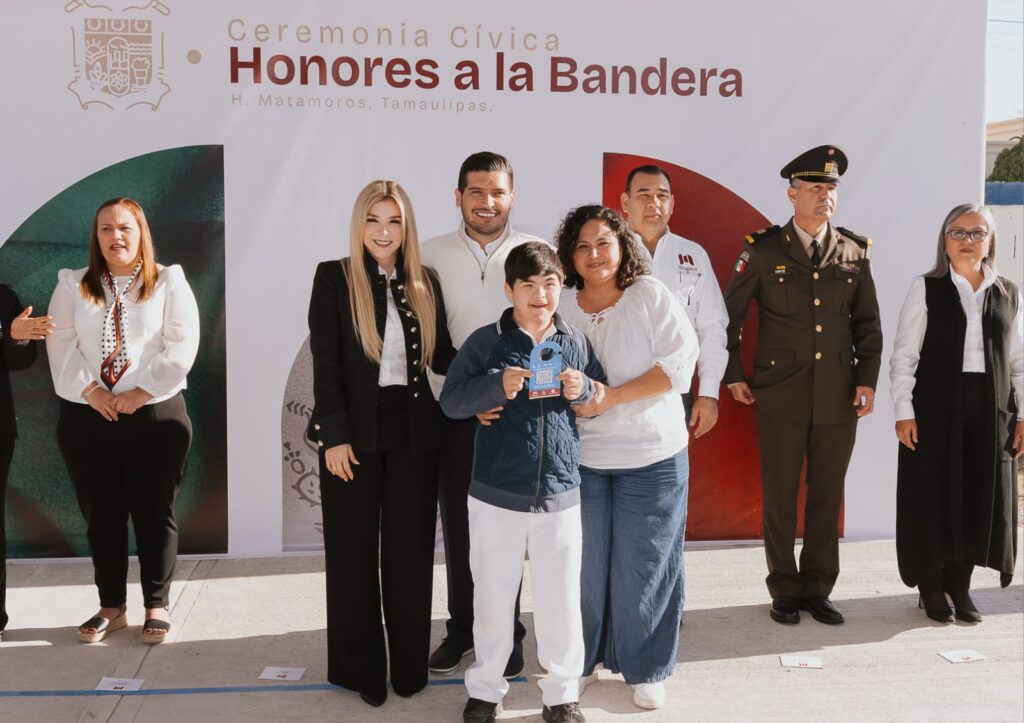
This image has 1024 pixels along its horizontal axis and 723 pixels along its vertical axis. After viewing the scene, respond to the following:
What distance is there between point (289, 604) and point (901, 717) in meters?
2.37

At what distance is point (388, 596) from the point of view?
3.30m

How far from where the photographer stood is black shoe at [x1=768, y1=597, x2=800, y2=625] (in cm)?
398

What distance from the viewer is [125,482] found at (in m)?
Result: 3.78

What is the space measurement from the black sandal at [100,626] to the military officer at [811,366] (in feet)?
8.35

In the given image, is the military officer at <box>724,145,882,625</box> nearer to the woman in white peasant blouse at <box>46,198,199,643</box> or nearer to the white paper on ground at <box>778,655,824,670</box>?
the white paper on ground at <box>778,655,824,670</box>

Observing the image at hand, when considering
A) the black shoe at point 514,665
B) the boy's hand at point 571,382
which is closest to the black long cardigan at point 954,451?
the black shoe at point 514,665

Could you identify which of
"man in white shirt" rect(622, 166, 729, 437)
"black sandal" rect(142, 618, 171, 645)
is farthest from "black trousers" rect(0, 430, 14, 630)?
"man in white shirt" rect(622, 166, 729, 437)

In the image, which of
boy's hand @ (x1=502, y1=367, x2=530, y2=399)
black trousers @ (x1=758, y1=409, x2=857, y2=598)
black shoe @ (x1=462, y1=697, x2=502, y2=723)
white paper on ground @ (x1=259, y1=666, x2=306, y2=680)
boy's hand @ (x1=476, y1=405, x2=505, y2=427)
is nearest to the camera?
boy's hand @ (x1=502, y1=367, x2=530, y2=399)

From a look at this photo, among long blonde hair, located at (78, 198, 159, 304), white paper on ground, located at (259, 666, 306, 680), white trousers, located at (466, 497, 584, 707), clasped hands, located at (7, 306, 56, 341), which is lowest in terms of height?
white paper on ground, located at (259, 666, 306, 680)

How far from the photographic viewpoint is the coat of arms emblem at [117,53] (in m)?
4.43

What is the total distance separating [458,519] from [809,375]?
5.13ft

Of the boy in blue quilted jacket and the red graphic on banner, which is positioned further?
the red graphic on banner

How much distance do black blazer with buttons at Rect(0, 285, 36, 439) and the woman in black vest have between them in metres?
3.39

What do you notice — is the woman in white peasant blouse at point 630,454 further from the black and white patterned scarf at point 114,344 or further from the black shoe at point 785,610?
the black and white patterned scarf at point 114,344
